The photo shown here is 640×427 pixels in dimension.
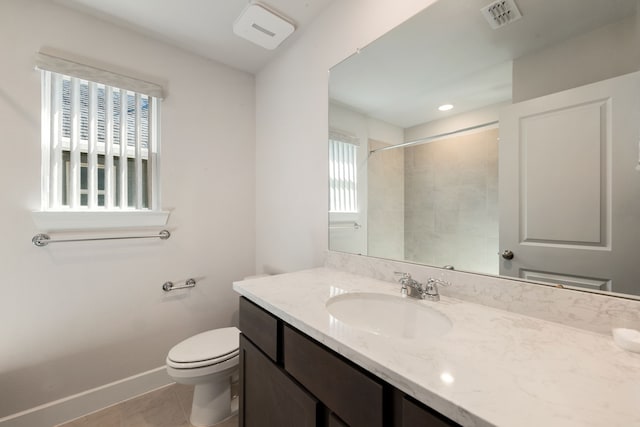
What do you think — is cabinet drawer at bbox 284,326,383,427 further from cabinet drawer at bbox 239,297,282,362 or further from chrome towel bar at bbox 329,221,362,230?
chrome towel bar at bbox 329,221,362,230

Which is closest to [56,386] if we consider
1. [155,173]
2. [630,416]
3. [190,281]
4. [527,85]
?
[190,281]

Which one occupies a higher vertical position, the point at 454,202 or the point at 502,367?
the point at 454,202

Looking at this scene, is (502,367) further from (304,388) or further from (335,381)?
(304,388)

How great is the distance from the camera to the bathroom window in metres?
1.49

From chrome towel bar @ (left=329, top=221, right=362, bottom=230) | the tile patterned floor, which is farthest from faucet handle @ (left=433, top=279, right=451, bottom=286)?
the tile patterned floor

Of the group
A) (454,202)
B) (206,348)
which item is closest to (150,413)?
(206,348)

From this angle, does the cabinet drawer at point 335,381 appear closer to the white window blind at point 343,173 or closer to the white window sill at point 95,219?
the white window blind at point 343,173

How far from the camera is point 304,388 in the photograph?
76cm

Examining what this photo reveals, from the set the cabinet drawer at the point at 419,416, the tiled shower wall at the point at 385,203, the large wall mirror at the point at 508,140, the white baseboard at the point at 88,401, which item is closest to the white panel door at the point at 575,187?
the large wall mirror at the point at 508,140

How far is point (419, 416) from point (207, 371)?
127cm

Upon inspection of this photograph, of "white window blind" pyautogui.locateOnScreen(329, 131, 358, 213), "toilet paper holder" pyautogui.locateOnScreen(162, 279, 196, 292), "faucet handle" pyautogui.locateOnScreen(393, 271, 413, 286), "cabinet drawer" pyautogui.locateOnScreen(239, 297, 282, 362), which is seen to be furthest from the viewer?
"toilet paper holder" pyautogui.locateOnScreen(162, 279, 196, 292)

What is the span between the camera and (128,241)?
5.57 feet

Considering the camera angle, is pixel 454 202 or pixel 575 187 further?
pixel 454 202

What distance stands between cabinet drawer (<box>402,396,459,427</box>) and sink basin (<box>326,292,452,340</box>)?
1.21ft
